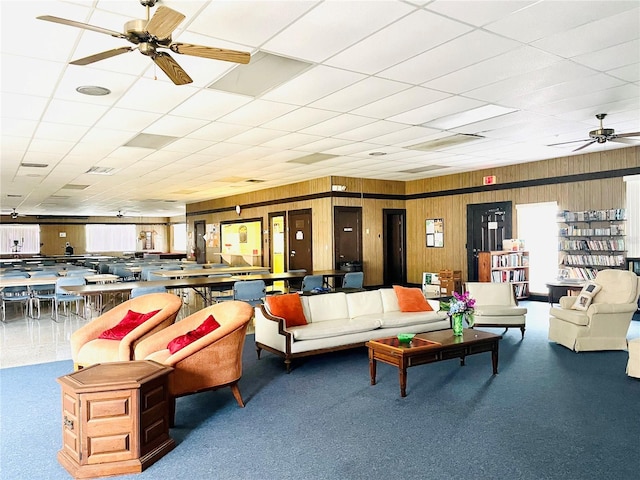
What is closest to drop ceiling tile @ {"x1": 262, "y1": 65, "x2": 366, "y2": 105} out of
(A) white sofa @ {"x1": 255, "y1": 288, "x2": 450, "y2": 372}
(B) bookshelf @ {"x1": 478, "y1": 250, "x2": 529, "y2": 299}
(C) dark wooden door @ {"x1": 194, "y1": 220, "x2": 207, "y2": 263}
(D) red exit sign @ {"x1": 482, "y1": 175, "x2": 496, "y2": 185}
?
(A) white sofa @ {"x1": 255, "y1": 288, "x2": 450, "y2": 372}

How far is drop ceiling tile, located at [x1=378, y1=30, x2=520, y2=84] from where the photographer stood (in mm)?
3793

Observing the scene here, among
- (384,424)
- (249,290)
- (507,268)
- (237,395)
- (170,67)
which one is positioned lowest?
(384,424)

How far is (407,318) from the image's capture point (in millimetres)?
5973

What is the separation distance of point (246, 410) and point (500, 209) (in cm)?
820

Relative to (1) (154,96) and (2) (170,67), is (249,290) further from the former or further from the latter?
(2) (170,67)

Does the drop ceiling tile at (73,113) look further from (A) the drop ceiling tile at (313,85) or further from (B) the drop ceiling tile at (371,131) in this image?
(B) the drop ceiling tile at (371,131)

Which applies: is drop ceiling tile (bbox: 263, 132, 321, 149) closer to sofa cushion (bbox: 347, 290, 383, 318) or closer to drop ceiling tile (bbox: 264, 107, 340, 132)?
drop ceiling tile (bbox: 264, 107, 340, 132)

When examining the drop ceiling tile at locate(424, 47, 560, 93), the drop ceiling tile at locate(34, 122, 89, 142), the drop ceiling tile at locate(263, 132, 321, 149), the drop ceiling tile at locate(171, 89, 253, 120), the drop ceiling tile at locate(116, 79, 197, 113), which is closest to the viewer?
the drop ceiling tile at locate(424, 47, 560, 93)

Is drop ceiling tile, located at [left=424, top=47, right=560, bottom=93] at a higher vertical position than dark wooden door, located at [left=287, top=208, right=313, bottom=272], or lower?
higher

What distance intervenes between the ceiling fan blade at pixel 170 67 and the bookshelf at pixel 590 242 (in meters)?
7.94

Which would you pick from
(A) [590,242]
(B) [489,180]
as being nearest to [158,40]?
(A) [590,242]

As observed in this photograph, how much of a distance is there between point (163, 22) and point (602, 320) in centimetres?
595

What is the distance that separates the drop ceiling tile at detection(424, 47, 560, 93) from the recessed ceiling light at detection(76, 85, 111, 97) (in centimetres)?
328

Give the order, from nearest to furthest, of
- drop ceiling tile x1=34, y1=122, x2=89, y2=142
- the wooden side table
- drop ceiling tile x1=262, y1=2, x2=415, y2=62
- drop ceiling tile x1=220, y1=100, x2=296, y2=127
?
the wooden side table → drop ceiling tile x1=262, y1=2, x2=415, y2=62 → drop ceiling tile x1=220, y1=100, x2=296, y2=127 → drop ceiling tile x1=34, y1=122, x2=89, y2=142
